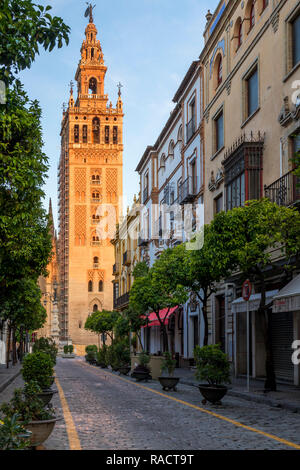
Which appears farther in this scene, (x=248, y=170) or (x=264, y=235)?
(x=248, y=170)

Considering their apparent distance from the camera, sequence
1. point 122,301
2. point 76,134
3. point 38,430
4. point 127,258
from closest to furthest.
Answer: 1. point 38,430
2. point 127,258
3. point 122,301
4. point 76,134

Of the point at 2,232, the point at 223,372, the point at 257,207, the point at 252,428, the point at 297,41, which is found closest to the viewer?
the point at 252,428

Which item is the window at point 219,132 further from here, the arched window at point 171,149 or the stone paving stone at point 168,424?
the stone paving stone at point 168,424

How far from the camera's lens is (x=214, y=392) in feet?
48.2

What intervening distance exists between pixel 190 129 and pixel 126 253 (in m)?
26.0

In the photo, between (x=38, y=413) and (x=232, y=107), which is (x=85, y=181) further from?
(x=38, y=413)

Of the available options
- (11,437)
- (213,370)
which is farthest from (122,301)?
(11,437)

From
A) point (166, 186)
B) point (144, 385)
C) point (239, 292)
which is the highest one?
point (166, 186)

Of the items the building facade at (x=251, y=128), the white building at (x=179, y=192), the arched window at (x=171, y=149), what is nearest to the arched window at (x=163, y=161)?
the white building at (x=179, y=192)

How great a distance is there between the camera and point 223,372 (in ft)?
47.7

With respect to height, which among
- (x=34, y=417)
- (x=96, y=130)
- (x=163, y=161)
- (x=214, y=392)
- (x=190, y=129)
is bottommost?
(x=214, y=392)

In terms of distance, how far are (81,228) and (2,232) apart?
88.8 m

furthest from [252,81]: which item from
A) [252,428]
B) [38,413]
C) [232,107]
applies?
[38,413]

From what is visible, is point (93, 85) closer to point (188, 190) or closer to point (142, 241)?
point (142, 241)
